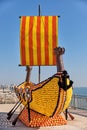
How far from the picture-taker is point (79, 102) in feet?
50.5

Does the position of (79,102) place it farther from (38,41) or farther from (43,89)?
(43,89)

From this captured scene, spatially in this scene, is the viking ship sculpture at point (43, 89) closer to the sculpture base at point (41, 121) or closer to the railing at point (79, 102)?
the sculpture base at point (41, 121)

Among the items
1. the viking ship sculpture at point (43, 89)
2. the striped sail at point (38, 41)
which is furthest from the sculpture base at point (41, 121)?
the striped sail at point (38, 41)

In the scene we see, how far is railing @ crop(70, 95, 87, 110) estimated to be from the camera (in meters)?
14.9

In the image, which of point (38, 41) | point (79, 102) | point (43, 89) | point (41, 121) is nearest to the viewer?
point (43, 89)

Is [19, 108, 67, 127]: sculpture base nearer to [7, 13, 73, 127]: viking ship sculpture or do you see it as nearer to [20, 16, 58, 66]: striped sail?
[7, 13, 73, 127]: viking ship sculpture

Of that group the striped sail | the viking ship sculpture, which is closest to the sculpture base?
the viking ship sculpture

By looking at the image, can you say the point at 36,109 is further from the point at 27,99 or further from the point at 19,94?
the point at 19,94

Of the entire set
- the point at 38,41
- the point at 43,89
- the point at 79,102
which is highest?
the point at 38,41

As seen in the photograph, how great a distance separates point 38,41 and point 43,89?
5.18 m

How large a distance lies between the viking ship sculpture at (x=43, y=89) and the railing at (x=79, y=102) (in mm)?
2307

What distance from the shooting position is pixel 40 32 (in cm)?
1505

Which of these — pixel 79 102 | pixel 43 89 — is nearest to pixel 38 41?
pixel 79 102

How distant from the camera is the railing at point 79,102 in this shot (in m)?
14.9
